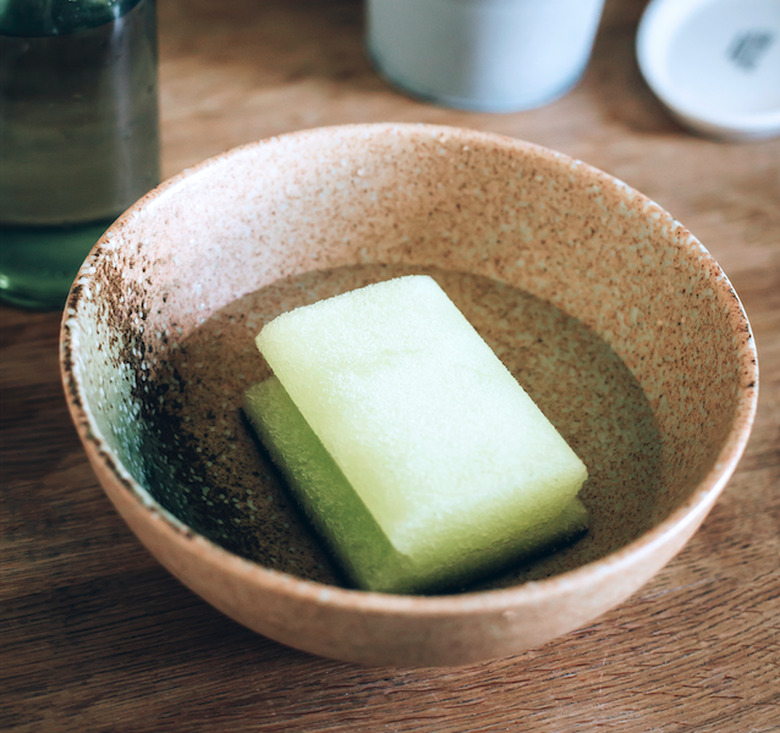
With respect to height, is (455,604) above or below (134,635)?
above

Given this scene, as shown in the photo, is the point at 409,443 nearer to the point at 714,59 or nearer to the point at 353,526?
the point at 353,526

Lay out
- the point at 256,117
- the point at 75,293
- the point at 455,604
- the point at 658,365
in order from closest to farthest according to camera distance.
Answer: the point at 455,604 < the point at 75,293 < the point at 658,365 < the point at 256,117

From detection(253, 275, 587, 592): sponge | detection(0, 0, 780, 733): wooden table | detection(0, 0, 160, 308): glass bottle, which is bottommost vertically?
detection(0, 0, 780, 733): wooden table

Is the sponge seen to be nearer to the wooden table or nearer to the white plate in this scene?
the wooden table

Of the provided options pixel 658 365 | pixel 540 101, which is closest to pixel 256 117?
pixel 540 101

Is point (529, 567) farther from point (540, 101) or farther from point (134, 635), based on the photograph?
point (540, 101)

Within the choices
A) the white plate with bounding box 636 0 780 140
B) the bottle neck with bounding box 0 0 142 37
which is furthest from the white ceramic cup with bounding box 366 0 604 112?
the bottle neck with bounding box 0 0 142 37

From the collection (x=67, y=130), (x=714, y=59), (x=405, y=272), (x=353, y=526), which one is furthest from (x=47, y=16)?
(x=714, y=59)
